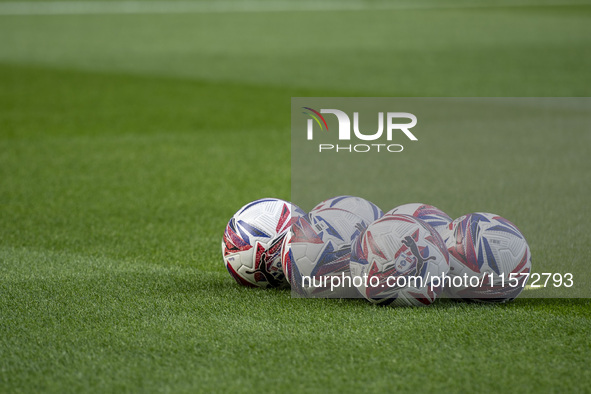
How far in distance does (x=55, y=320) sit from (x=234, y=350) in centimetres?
109

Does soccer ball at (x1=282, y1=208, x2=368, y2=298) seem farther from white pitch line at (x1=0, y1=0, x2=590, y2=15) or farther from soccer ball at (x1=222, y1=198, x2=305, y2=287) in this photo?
white pitch line at (x1=0, y1=0, x2=590, y2=15)

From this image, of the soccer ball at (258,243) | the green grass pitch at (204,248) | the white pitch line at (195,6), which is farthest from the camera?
the white pitch line at (195,6)

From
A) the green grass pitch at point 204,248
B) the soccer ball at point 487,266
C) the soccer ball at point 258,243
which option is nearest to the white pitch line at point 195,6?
the green grass pitch at point 204,248

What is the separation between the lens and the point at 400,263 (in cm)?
451

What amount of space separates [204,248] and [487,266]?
2441 millimetres

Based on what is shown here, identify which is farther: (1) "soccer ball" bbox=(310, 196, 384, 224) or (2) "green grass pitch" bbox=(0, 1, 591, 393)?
(1) "soccer ball" bbox=(310, 196, 384, 224)

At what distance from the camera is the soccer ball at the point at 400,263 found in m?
4.52

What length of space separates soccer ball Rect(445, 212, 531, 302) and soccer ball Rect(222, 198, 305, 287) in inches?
38.1

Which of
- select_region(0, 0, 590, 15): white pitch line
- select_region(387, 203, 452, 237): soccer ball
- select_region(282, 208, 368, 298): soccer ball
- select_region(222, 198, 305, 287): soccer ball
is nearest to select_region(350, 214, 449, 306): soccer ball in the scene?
select_region(282, 208, 368, 298): soccer ball

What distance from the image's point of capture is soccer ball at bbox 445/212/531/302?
15.4 feet

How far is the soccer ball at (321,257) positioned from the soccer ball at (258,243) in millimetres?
195

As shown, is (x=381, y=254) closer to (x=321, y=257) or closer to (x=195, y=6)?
(x=321, y=257)

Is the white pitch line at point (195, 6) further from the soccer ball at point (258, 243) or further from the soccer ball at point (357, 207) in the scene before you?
the soccer ball at point (357, 207)

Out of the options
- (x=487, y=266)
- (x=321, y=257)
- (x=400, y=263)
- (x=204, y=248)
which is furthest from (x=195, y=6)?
(x=400, y=263)
